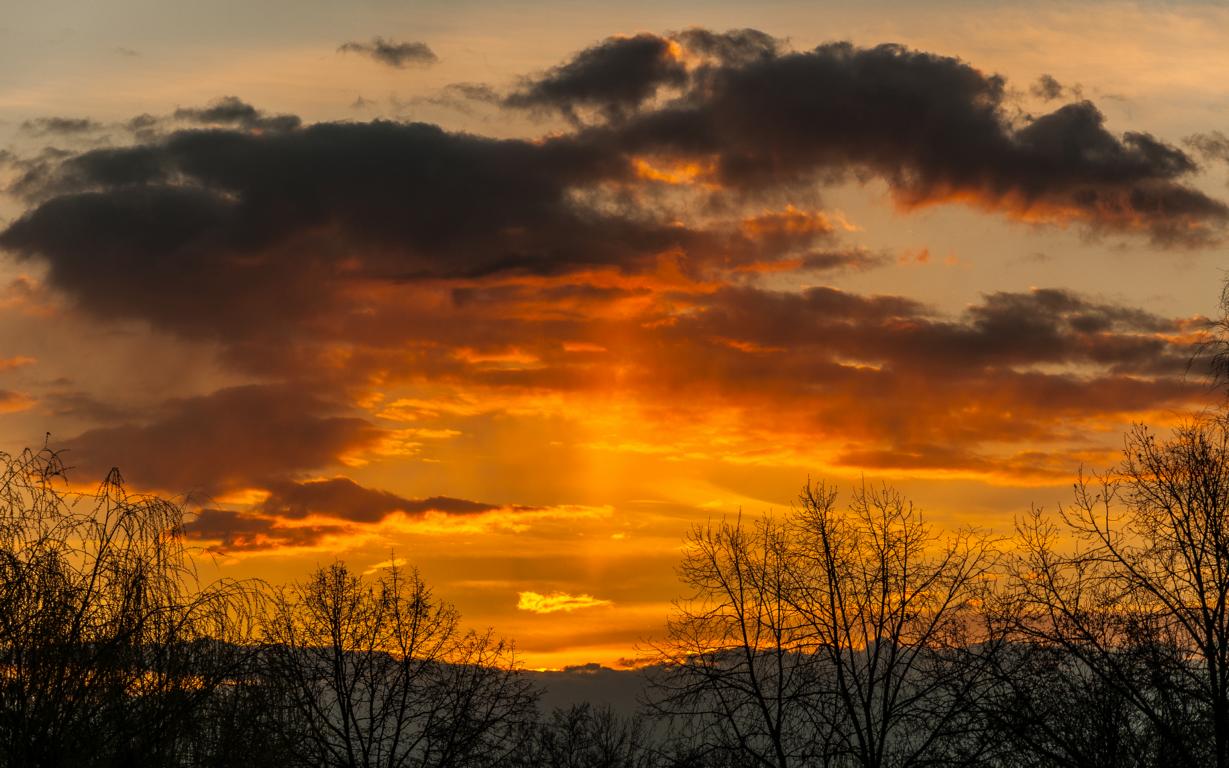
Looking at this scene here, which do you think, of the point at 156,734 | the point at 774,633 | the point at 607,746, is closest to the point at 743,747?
the point at 774,633

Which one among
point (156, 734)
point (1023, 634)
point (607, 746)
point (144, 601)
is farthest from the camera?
point (607, 746)

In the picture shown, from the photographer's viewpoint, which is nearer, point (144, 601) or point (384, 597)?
point (144, 601)

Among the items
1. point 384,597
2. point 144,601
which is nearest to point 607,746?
point 384,597

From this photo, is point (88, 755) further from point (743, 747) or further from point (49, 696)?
point (743, 747)

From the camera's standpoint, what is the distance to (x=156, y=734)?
58.6 feet

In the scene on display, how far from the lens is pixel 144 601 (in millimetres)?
19297

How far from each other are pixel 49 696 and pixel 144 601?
2668 millimetres

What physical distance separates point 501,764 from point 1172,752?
89.6 ft

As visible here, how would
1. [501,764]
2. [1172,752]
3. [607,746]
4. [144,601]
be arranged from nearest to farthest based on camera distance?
1. [144,601]
2. [1172,752]
3. [501,764]
4. [607,746]

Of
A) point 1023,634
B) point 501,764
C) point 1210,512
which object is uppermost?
point 1210,512

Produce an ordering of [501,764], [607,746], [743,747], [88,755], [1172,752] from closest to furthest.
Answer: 1. [88,755]
2. [1172,752]
3. [743,747]
4. [501,764]
5. [607,746]

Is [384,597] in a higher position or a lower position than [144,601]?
higher

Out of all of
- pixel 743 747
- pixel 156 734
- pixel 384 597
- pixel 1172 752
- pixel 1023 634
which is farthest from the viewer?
pixel 384 597

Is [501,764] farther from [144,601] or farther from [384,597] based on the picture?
[144,601]
